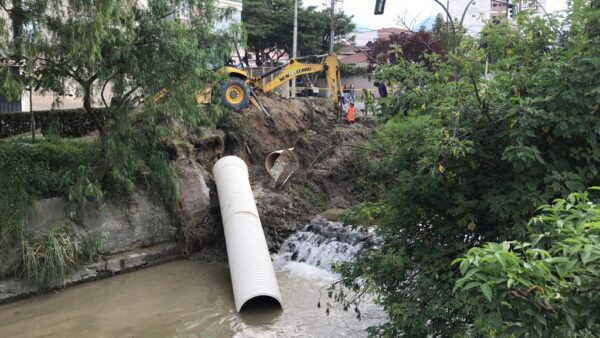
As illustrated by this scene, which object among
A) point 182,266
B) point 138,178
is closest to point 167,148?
point 138,178

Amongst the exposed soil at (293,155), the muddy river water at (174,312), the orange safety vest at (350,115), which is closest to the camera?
the muddy river water at (174,312)

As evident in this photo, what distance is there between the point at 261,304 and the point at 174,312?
1.50m

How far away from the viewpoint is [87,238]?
33.5ft

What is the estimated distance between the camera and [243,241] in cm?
1005

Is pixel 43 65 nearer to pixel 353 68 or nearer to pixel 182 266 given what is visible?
pixel 182 266

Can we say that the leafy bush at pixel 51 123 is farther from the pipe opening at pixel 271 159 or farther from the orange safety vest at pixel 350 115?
Answer: the orange safety vest at pixel 350 115

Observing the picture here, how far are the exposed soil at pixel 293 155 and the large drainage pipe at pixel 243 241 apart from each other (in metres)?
0.99

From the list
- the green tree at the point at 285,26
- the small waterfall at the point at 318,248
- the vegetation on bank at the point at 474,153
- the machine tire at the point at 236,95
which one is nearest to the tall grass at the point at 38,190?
the small waterfall at the point at 318,248

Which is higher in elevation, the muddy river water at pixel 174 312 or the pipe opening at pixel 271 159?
the pipe opening at pixel 271 159

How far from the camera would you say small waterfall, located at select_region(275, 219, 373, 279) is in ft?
36.5

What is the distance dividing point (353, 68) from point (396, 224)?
41.3m

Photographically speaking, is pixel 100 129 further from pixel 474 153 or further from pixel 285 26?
pixel 285 26

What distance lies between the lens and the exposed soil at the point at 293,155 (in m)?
13.1

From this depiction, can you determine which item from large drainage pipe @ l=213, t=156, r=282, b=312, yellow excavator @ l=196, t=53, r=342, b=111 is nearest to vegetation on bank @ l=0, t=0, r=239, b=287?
large drainage pipe @ l=213, t=156, r=282, b=312
